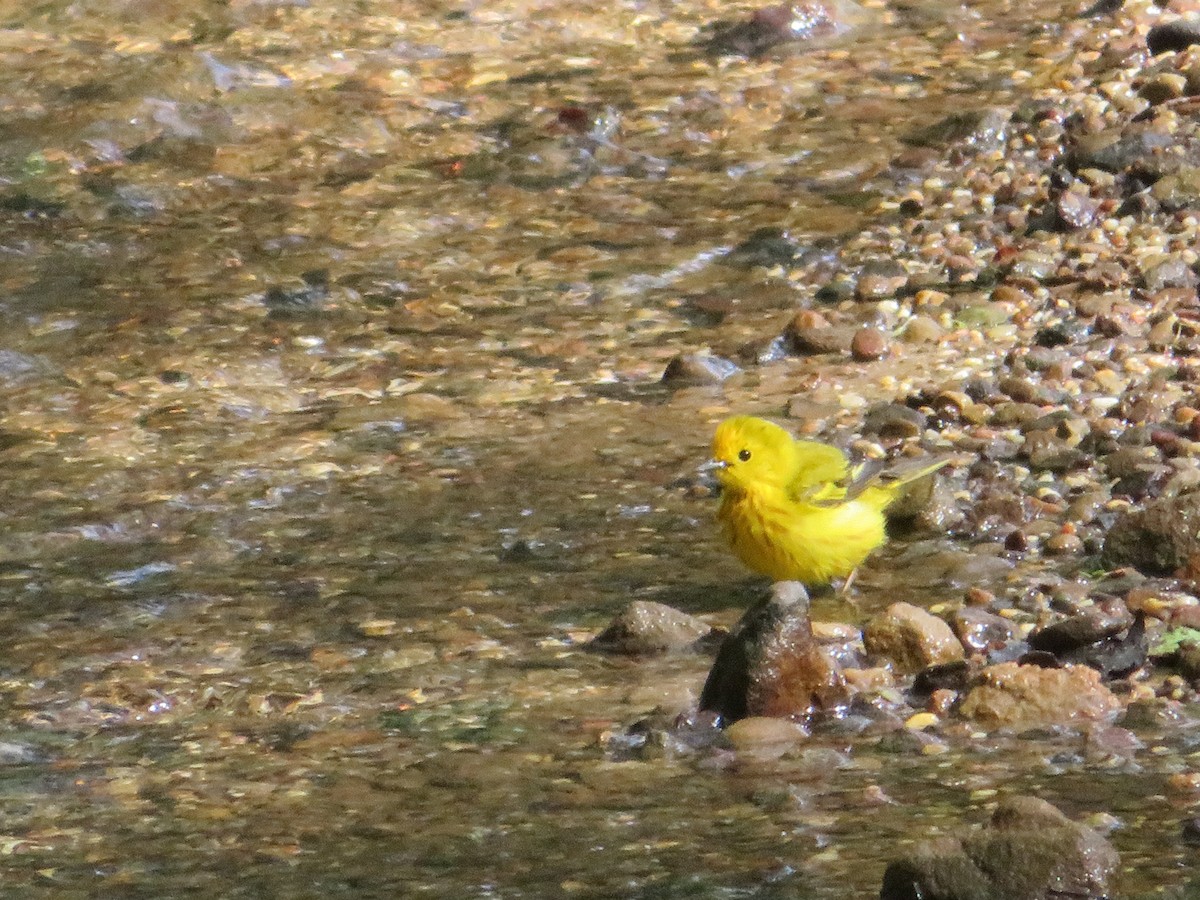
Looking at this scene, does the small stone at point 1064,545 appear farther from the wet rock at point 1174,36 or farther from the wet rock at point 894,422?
the wet rock at point 1174,36

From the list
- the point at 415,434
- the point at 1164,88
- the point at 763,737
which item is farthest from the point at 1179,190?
the point at 763,737

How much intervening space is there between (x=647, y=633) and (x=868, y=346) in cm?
247

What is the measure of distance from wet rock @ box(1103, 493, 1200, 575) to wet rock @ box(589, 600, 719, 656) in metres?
1.11

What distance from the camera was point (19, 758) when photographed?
14.6ft

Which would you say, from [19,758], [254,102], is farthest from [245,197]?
[19,758]

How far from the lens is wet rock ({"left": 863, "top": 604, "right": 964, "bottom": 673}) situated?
4684mm

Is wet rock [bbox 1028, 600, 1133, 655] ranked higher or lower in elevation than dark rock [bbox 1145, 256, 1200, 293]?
higher

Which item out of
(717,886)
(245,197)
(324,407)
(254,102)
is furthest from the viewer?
(254,102)

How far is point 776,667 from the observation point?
4367mm

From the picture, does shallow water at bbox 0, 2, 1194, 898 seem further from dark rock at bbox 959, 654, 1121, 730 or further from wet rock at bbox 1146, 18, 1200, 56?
wet rock at bbox 1146, 18, 1200, 56

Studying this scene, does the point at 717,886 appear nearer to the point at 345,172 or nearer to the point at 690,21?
the point at 345,172

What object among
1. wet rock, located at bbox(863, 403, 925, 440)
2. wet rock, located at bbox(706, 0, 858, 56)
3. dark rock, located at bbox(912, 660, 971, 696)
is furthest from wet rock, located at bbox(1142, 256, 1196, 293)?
wet rock, located at bbox(706, 0, 858, 56)

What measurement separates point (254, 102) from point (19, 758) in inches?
238

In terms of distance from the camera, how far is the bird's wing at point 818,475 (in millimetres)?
5488
